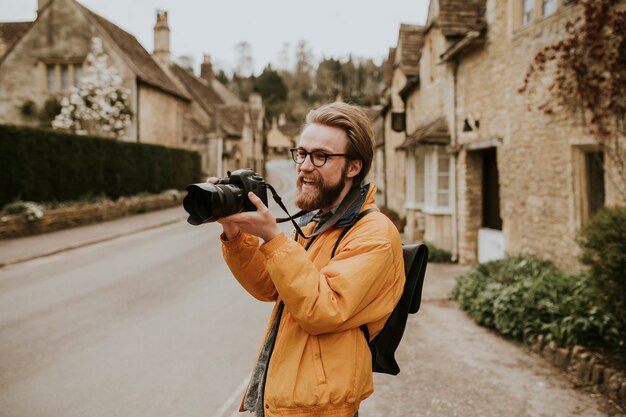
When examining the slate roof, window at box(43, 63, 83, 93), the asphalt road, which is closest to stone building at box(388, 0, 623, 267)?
the asphalt road

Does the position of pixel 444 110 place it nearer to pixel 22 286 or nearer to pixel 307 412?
pixel 22 286

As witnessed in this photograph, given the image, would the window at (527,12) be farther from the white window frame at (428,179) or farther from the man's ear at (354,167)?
the man's ear at (354,167)

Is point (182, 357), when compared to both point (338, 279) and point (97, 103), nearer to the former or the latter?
point (338, 279)

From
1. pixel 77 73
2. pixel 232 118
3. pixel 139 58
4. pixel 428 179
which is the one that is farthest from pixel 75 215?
pixel 232 118

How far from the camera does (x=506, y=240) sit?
29.2ft

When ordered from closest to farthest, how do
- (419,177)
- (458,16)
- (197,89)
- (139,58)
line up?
(458,16)
(419,177)
(139,58)
(197,89)

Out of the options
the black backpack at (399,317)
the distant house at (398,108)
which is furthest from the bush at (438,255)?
the black backpack at (399,317)

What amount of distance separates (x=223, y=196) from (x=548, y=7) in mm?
7788

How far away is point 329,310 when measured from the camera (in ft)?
5.28

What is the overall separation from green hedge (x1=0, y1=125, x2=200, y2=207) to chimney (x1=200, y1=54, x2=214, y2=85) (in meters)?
22.5

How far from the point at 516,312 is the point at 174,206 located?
20345 mm

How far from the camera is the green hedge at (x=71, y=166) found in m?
13.9

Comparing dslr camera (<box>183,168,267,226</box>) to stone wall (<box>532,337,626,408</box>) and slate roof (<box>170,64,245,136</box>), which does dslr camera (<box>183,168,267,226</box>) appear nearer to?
stone wall (<box>532,337,626,408</box>)

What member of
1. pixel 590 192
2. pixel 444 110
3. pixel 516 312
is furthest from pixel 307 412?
pixel 444 110
